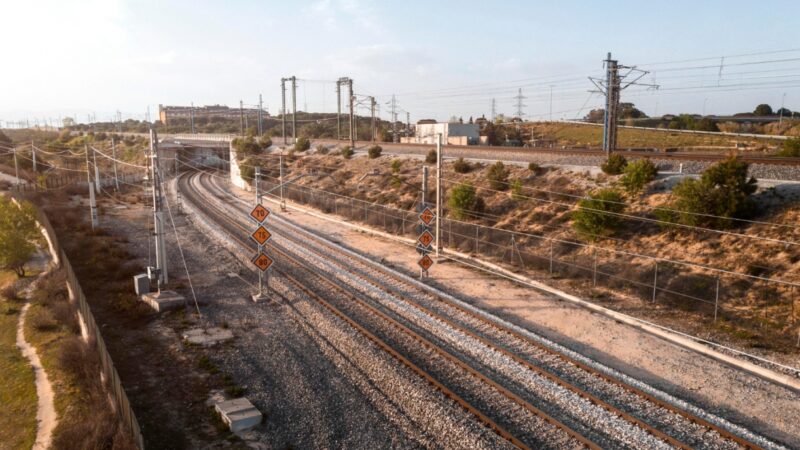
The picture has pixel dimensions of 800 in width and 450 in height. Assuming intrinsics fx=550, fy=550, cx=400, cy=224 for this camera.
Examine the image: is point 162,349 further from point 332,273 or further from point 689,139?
point 689,139

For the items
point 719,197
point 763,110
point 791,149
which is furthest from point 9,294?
point 763,110

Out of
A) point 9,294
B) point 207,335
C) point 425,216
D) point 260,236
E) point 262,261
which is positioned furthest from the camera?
point 9,294

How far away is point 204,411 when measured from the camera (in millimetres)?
13781

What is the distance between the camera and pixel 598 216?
28250 millimetres

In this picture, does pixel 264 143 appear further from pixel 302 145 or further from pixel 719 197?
pixel 719 197

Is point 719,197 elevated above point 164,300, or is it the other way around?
point 719,197

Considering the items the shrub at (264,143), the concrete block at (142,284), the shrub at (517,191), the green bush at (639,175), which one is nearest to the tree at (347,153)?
the shrub at (264,143)

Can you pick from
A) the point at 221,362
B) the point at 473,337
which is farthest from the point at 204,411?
the point at 473,337

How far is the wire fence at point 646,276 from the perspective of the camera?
20188 millimetres

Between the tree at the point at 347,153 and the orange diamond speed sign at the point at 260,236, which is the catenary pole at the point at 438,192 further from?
the tree at the point at 347,153

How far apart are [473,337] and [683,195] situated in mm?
14624

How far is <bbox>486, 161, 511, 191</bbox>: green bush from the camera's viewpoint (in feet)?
126

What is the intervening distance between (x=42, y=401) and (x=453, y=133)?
61148 millimetres

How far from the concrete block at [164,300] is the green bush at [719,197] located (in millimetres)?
22801
